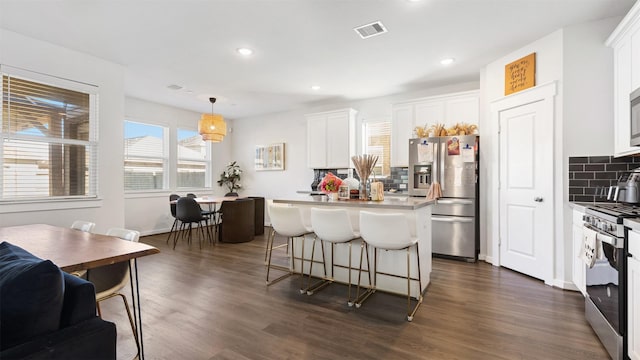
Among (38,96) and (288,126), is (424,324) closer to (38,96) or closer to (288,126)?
(38,96)

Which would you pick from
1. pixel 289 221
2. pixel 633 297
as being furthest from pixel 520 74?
pixel 289 221

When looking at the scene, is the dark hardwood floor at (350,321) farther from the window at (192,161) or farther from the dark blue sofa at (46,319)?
the window at (192,161)

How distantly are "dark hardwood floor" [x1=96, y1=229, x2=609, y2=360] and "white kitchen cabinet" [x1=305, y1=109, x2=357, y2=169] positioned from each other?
292 cm

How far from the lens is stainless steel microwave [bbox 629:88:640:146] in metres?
2.28

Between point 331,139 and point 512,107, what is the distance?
3.11m

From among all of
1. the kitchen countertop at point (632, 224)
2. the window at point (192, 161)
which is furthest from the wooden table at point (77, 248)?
the window at point (192, 161)

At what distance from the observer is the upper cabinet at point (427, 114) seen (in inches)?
177

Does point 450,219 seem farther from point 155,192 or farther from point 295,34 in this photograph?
point 155,192

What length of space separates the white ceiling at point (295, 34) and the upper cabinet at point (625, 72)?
39cm

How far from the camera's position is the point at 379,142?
571 cm

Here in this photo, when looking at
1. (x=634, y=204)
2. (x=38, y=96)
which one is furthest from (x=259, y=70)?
(x=634, y=204)

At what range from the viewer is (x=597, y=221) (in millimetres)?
2119

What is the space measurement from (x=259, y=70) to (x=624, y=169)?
446cm

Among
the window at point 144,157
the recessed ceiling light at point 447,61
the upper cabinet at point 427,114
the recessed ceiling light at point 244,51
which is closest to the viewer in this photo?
the recessed ceiling light at point 244,51
